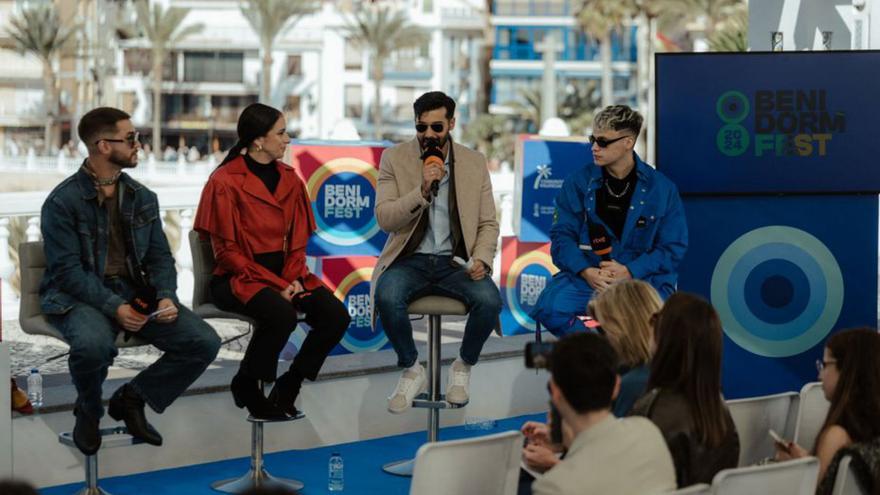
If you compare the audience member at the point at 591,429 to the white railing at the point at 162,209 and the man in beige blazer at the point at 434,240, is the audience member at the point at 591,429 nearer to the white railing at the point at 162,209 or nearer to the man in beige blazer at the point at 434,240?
the man in beige blazer at the point at 434,240

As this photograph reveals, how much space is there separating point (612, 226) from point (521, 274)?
A: 393 cm

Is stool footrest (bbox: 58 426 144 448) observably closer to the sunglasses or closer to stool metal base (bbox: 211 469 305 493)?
stool metal base (bbox: 211 469 305 493)

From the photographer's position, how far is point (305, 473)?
6.00 m

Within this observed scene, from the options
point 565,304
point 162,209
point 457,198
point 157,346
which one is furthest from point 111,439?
point 162,209

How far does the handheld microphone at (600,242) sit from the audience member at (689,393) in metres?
2.09

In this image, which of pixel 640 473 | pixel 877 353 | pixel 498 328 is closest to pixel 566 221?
pixel 498 328

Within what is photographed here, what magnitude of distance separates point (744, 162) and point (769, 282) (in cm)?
59

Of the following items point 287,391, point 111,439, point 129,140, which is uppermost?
point 129,140

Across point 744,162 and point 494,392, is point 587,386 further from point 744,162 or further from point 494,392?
point 494,392

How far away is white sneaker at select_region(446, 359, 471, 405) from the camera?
5820mm

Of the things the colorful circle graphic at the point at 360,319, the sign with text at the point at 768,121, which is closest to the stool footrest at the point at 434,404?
the sign with text at the point at 768,121

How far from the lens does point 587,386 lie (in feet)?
10.9

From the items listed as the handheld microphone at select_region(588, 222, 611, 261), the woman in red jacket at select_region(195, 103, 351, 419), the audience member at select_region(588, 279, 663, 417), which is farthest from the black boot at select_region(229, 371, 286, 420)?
the audience member at select_region(588, 279, 663, 417)

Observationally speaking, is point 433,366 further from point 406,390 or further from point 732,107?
point 732,107
